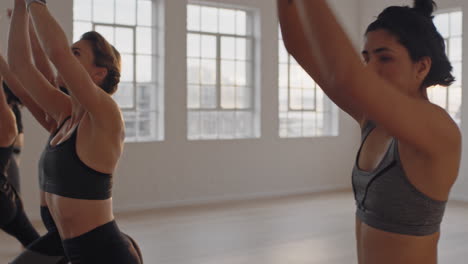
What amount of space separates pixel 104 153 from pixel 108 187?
0.41ft

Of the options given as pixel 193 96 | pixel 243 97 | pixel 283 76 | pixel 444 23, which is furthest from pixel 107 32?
pixel 444 23

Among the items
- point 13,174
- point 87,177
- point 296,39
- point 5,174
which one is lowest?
point 13,174

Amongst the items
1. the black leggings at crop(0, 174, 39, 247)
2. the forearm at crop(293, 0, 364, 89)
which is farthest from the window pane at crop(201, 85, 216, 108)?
the forearm at crop(293, 0, 364, 89)

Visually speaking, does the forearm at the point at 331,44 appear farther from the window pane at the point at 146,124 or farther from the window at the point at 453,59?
the window at the point at 453,59

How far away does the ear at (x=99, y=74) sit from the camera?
6.56ft

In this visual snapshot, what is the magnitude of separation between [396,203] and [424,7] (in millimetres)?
417

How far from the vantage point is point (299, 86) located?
8086 millimetres

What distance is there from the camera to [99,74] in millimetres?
2004

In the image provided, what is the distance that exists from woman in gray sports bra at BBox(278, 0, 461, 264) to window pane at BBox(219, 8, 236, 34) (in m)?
6.12

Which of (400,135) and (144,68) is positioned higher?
(144,68)

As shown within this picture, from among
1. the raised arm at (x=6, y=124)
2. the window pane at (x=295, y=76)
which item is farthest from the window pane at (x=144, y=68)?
the raised arm at (x=6, y=124)

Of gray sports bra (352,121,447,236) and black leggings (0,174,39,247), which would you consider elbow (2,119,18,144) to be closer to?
black leggings (0,174,39,247)

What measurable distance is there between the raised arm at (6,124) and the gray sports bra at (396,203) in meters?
2.40

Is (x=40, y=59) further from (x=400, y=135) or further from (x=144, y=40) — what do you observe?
(x=144, y=40)
